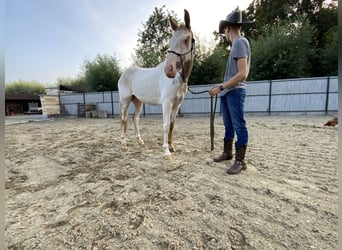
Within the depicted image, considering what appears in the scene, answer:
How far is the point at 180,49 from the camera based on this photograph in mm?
2318

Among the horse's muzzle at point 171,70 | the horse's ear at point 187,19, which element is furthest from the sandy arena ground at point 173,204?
the horse's ear at point 187,19

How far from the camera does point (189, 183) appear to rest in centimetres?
186

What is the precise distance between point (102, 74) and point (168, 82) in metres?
14.0

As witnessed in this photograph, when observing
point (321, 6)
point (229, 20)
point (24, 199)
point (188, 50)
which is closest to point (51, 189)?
point (24, 199)

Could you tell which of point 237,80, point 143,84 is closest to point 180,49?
point 237,80

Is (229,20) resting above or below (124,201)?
above

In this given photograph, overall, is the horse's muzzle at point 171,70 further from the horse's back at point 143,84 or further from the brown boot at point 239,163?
the brown boot at point 239,163

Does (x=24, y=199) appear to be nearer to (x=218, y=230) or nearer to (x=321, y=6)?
(x=218, y=230)

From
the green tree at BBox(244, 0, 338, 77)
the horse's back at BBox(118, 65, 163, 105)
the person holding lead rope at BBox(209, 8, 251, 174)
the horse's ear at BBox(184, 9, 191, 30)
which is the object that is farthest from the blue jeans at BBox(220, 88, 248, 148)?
the green tree at BBox(244, 0, 338, 77)

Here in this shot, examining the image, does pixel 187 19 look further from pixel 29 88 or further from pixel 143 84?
pixel 29 88

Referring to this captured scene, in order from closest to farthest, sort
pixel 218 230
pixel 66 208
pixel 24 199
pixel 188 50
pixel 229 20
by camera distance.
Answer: pixel 218 230 < pixel 66 208 < pixel 24 199 < pixel 229 20 < pixel 188 50

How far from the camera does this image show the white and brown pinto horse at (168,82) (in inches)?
91.1

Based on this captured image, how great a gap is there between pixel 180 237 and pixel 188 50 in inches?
81.5

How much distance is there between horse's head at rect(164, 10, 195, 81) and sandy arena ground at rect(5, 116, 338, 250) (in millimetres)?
1231
